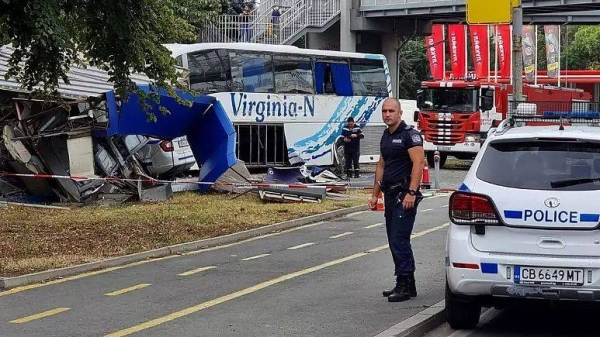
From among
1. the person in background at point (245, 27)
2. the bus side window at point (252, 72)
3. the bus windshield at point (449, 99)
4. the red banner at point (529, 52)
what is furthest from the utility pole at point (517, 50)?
the red banner at point (529, 52)

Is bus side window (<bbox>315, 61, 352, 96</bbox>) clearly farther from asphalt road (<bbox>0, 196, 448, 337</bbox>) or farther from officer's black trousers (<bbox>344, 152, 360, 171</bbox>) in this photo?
asphalt road (<bbox>0, 196, 448, 337</bbox>)

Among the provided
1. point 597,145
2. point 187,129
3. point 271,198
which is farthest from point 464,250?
point 187,129

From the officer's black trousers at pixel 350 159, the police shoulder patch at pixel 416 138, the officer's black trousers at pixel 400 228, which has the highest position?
the police shoulder patch at pixel 416 138

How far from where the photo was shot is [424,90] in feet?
108

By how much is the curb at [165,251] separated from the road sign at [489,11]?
435 cm

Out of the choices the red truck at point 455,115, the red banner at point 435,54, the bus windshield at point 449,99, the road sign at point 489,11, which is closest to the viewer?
the road sign at point 489,11

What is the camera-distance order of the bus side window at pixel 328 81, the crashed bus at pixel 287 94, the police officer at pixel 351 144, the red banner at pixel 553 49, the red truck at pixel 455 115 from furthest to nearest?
the red banner at pixel 553 49
the red truck at pixel 455 115
the bus side window at pixel 328 81
the police officer at pixel 351 144
the crashed bus at pixel 287 94

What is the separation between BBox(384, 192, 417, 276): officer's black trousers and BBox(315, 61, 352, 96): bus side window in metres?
19.6

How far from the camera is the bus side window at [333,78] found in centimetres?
2879

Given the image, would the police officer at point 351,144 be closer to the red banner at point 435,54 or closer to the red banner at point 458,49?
the red banner at point 435,54

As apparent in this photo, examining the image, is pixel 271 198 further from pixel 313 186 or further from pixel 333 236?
pixel 333 236

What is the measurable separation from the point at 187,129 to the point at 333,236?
735cm

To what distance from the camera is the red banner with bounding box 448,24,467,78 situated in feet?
153

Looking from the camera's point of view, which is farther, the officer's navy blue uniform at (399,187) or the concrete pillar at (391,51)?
the concrete pillar at (391,51)
